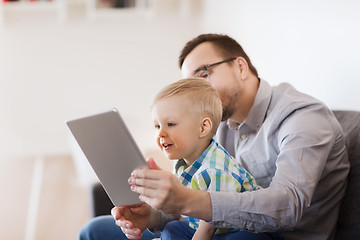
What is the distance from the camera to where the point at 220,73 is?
1.80 metres

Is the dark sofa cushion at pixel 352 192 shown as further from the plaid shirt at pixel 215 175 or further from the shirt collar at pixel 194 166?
the shirt collar at pixel 194 166

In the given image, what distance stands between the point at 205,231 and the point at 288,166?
0.99 ft

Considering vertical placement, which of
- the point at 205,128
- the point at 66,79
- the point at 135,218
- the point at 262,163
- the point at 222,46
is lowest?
the point at 66,79

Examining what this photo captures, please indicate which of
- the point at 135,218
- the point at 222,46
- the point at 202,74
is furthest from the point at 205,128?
the point at 222,46

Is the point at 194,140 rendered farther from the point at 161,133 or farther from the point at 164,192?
the point at 164,192

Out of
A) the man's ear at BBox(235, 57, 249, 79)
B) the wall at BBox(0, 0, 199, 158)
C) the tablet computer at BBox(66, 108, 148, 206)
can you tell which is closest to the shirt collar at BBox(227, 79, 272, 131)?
the man's ear at BBox(235, 57, 249, 79)

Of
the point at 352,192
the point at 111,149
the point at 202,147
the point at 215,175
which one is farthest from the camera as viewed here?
the point at 352,192

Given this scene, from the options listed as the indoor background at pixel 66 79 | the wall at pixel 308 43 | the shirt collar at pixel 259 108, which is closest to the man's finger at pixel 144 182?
the shirt collar at pixel 259 108

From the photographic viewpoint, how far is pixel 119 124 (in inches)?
43.1

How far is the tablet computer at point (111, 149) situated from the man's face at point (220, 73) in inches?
24.4

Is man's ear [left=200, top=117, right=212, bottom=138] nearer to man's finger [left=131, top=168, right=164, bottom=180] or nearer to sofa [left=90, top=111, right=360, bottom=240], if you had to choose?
man's finger [left=131, top=168, right=164, bottom=180]

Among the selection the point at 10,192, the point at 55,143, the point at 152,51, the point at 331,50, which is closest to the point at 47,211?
the point at 10,192

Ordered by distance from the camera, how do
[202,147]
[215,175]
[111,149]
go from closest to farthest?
1. [111,149]
2. [215,175]
3. [202,147]

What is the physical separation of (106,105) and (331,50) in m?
2.10
